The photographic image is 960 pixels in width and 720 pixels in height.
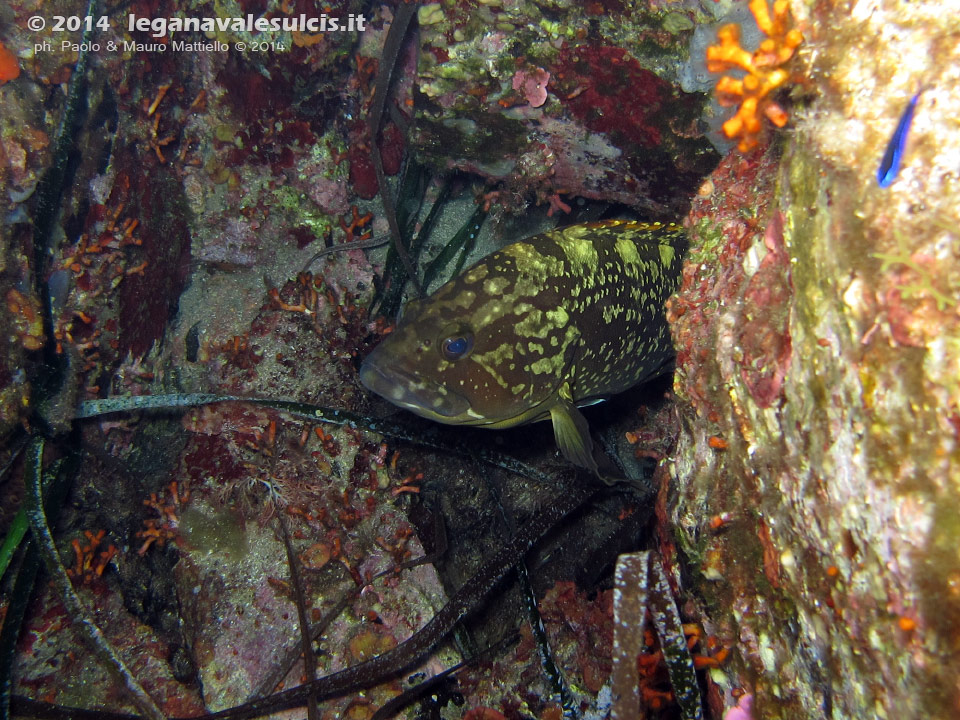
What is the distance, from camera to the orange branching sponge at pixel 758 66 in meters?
1.84

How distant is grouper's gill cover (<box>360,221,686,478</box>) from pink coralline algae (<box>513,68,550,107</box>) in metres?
1.24

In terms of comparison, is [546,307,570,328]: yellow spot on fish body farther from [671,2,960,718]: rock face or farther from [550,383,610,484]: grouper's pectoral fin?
[671,2,960,718]: rock face

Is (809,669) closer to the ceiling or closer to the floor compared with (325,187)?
closer to the floor

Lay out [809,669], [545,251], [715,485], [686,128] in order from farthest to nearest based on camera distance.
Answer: [686,128], [545,251], [715,485], [809,669]

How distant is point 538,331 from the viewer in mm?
3475

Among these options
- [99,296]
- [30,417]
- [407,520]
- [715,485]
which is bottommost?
[407,520]

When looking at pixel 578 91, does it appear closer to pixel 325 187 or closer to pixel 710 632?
pixel 325 187

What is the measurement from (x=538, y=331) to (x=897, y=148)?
227 centimetres

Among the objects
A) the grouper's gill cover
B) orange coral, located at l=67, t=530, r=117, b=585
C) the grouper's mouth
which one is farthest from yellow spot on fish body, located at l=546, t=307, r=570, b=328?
orange coral, located at l=67, t=530, r=117, b=585

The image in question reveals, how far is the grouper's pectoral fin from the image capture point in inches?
141

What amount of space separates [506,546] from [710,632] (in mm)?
1637

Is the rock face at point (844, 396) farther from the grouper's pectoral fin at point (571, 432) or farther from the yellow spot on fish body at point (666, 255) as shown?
the yellow spot on fish body at point (666, 255)

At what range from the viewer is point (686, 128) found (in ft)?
12.7

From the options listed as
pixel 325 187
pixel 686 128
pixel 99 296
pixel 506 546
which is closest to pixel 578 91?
pixel 686 128
